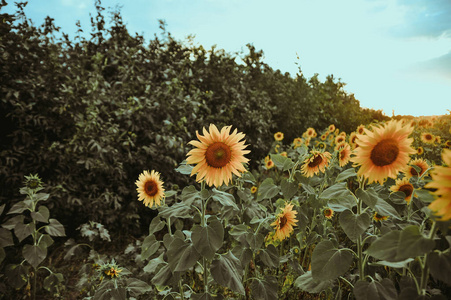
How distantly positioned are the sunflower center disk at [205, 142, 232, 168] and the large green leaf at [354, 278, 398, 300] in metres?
0.79

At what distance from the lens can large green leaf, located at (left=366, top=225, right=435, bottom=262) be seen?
0.86 m

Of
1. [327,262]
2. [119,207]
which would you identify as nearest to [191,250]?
[327,262]

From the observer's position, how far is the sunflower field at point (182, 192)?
1214 millimetres

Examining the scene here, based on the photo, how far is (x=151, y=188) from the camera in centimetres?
183

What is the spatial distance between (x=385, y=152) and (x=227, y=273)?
0.88 metres

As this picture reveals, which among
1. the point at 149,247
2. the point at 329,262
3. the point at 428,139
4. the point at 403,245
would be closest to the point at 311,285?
the point at 329,262

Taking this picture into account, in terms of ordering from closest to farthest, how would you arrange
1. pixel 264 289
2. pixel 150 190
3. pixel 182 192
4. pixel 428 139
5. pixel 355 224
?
pixel 355 224 → pixel 182 192 → pixel 264 289 → pixel 150 190 → pixel 428 139

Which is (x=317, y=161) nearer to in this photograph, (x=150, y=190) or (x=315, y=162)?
(x=315, y=162)

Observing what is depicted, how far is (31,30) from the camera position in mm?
3521

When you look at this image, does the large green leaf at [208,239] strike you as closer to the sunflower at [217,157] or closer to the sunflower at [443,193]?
the sunflower at [217,157]

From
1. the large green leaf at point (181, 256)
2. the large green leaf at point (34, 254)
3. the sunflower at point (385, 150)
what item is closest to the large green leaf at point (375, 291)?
the sunflower at point (385, 150)

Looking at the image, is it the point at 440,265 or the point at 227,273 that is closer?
the point at 440,265

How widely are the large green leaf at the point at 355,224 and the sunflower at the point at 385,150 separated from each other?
194 millimetres

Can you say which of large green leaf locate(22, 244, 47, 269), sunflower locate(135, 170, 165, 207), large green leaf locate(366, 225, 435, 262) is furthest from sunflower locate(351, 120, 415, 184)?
large green leaf locate(22, 244, 47, 269)
